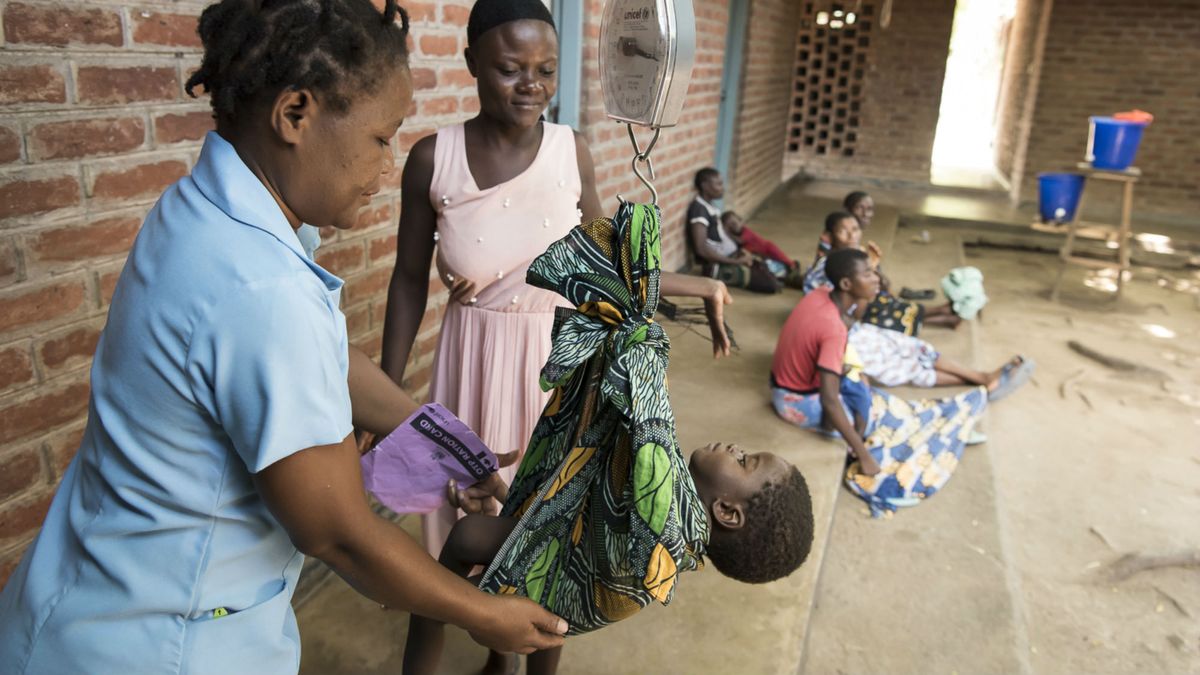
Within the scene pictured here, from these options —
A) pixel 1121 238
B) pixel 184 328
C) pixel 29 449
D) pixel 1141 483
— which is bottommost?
pixel 1141 483

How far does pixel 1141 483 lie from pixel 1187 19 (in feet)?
26.8

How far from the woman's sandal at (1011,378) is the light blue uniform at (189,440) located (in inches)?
179

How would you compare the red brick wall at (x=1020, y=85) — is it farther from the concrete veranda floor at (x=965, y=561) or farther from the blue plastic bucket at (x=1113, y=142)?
the concrete veranda floor at (x=965, y=561)

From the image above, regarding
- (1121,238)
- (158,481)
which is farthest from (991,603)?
(1121,238)

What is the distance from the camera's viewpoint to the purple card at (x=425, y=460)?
128cm

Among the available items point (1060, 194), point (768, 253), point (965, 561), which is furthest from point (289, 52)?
point (1060, 194)

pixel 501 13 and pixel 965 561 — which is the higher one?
pixel 501 13

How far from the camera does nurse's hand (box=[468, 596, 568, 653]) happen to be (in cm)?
109

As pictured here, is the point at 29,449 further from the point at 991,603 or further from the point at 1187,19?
the point at 1187,19

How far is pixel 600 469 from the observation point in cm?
123

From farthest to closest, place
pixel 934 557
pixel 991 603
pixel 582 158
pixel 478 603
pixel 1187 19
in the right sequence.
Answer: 1. pixel 1187 19
2. pixel 934 557
3. pixel 991 603
4. pixel 582 158
5. pixel 478 603

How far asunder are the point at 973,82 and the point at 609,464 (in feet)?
79.8

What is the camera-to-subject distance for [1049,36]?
1005 cm

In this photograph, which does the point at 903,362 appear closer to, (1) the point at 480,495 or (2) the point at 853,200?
(2) the point at 853,200
